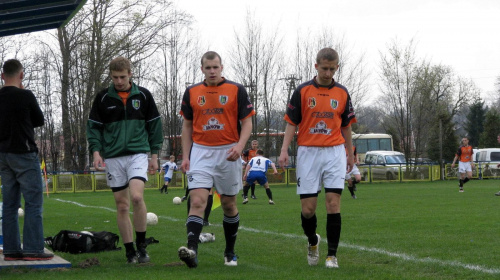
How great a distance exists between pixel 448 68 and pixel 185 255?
69.0 metres

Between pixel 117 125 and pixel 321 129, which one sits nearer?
pixel 321 129

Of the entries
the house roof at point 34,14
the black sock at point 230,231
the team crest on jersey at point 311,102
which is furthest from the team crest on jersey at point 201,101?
the house roof at point 34,14

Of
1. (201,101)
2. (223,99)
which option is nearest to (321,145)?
(223,99)

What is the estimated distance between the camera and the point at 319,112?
6691mm

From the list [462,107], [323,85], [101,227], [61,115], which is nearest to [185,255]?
[323,85]

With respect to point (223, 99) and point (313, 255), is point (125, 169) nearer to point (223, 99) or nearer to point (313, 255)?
point (223, 99)

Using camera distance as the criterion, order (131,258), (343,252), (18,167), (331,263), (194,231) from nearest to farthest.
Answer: (194,231) < (331,263) < (18,167) < (131,258) < (343,252)

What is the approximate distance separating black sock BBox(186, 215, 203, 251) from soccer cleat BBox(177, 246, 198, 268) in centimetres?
10

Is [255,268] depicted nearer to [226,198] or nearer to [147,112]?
[226,198]

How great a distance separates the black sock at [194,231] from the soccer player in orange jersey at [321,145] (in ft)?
3.12

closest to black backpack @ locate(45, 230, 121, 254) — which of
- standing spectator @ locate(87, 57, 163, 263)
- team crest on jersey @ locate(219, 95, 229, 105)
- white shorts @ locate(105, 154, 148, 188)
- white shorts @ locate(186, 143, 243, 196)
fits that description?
standing spectator @ locate(87, 57, 163, 263)

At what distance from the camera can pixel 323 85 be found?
677 cm

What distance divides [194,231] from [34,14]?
208 inches

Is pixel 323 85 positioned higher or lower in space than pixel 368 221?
higher
